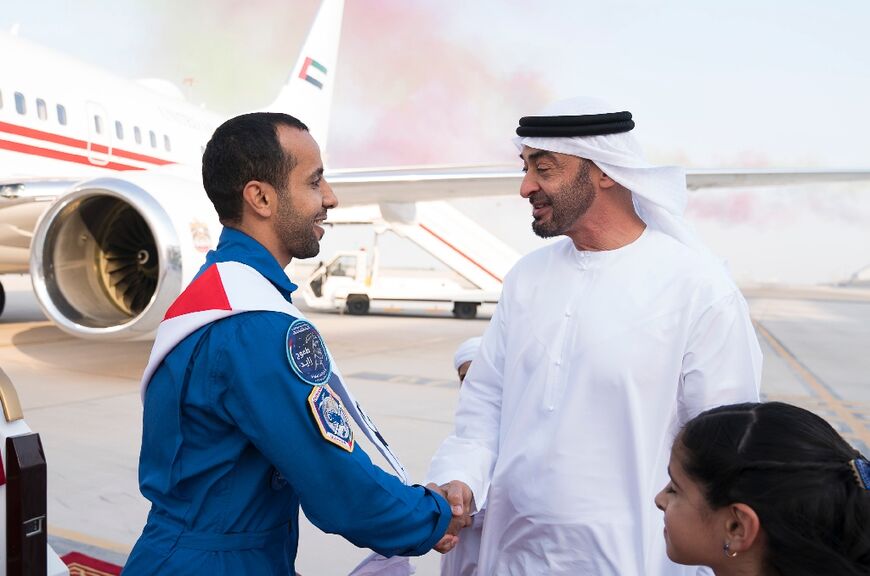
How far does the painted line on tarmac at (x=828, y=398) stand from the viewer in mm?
6465

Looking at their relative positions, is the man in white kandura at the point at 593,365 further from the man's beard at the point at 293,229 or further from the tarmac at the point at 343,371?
the tarmac at the point at 343,371

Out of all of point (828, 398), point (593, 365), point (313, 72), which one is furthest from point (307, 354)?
point (313, 72)

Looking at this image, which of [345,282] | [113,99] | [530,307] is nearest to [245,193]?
[530,307]

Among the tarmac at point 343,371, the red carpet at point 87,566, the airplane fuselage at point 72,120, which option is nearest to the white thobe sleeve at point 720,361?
the tarmac at point 343,371

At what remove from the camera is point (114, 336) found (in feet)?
21.8

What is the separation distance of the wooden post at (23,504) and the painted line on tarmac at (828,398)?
5.90 meters

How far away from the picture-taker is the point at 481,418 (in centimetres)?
231

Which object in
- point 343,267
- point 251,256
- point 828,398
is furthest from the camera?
point 343,267

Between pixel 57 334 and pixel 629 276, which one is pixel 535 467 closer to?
A: pixel 629 276

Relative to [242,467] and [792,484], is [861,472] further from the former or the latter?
[242,467]

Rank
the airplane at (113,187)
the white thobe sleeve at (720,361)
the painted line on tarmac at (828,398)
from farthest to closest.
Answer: the airplane at (113,187), the painted line on tarmac at (828,398), the white thobe sleeve at (720,361)

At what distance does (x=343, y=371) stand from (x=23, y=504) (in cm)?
669

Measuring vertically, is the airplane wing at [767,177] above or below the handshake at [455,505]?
above

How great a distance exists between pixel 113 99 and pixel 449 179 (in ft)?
14.7
